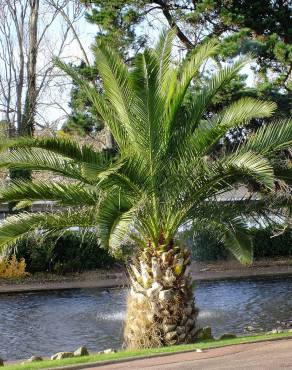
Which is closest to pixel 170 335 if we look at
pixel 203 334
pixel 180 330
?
pixel 180 330

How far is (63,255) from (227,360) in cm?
1532

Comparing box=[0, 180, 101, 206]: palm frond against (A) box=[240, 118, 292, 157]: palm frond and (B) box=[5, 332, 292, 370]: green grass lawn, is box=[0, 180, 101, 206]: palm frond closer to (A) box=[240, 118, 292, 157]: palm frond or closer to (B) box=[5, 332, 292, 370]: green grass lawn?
(B) box=[5, 332, 292, 370]: green grass lawn

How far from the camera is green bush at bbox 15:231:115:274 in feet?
74.2

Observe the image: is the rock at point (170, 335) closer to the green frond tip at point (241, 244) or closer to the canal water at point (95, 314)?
the canal water at point (95, 314)

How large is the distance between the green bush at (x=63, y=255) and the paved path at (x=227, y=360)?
1326 cm

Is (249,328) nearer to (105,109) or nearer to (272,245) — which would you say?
(105,109)

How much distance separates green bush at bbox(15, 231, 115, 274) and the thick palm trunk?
37.8ft

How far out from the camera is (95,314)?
1568cm

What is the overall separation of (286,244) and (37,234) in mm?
17861

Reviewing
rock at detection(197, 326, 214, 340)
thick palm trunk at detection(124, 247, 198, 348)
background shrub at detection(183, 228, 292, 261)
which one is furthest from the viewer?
background shrub at detection(183, 228, 292, 261)

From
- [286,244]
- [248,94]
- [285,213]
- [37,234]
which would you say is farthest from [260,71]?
[37,234]

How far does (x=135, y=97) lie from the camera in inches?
414

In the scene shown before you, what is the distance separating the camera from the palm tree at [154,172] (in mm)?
10367

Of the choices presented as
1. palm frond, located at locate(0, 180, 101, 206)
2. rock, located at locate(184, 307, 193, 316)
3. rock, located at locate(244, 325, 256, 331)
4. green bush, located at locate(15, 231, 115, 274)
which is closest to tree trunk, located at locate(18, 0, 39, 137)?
green bush, located at locate(15, 231, 115, 274)
